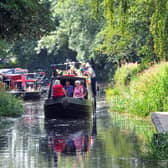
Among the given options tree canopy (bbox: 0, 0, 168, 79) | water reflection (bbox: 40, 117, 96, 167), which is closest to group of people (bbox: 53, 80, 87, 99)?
water reflection (bbox: 40, 117, 96, 167)

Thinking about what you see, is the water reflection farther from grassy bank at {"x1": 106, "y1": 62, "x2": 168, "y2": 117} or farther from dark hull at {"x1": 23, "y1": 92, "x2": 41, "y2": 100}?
dark hull at {"x1": 23, "y1": 92, "x2": 41, "y2": 100}

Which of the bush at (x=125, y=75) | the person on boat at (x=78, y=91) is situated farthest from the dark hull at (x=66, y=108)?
the bush at (x=125, y=75)

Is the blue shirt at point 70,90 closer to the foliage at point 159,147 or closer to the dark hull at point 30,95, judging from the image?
the foliage at point 159,147

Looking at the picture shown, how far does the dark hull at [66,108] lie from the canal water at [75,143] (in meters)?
0.41

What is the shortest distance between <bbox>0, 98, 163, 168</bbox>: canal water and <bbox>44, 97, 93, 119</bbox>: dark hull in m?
0.41

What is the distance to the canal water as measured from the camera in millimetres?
14328

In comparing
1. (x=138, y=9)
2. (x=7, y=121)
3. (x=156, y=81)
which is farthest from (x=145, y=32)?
(x=7, y=121)

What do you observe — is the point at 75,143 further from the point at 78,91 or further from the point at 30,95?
the point at 30,95

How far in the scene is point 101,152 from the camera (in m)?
15.9

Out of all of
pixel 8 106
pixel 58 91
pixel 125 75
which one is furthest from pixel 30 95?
pixel 58 91

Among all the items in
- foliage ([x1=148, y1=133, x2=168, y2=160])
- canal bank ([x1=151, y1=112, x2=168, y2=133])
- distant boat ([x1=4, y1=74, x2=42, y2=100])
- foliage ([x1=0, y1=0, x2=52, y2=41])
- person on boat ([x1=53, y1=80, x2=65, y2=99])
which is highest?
distant boat ([x1=4, y1=74, x2=42, y2=100])

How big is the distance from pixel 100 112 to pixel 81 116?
426cm

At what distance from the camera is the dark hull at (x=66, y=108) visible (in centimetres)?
2642

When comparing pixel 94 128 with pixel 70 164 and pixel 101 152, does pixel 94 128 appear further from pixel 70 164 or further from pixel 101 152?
pixel 70 164
